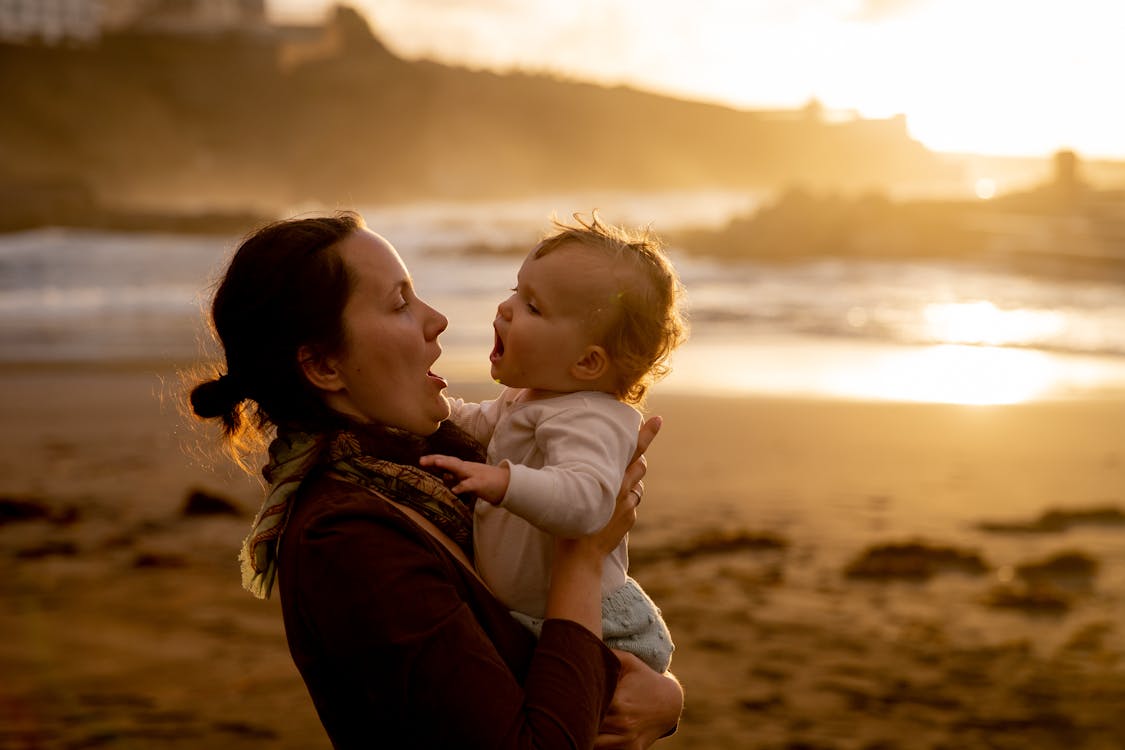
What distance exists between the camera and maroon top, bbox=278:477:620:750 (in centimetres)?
157

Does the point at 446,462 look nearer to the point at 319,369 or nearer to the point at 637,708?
the point at 319,369

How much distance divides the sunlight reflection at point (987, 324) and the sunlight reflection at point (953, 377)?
0.95 metres

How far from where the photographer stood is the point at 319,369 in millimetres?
1863

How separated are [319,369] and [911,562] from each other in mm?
4748

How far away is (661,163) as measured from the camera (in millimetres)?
98562

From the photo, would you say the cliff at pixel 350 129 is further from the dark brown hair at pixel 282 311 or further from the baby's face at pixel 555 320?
the dark brown hair at pixel 282 311

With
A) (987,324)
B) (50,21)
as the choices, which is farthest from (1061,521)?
(50,21)

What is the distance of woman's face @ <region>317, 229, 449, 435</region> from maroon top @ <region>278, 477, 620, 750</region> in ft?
0.64

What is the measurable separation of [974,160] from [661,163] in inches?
1122

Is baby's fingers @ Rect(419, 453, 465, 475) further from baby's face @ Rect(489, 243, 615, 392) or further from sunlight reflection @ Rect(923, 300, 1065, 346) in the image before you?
sunlight reflection @ Rect(923, 300, 1065, 346)

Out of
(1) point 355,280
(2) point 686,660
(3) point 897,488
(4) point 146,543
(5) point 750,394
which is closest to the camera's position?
(1) point 355,280

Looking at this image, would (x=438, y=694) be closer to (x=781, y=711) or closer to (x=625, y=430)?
(x=625, y=430)

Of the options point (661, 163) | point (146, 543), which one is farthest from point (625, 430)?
point (661, 163)

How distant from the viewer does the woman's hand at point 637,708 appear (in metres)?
1.86
